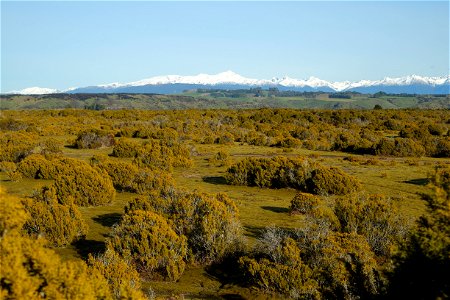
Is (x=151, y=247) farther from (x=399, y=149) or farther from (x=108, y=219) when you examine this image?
(x=399, y=149)

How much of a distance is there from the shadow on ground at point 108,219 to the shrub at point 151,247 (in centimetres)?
421

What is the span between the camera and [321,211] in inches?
634

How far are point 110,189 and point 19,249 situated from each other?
14637 mm

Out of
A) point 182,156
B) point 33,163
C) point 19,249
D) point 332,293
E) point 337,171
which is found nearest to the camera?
point 19,249

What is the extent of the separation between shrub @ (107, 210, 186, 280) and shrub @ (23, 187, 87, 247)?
2368 millimetres

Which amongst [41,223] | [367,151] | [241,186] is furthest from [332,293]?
[367,151]

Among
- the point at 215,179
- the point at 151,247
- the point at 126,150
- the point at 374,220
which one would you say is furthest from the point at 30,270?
the point at 126,150

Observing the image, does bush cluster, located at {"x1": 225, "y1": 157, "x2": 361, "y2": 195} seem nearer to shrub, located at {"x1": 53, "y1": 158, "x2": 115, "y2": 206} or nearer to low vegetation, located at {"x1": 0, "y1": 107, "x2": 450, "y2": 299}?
low vegetation, located at {"x1": 0, "y1": 107, "x2": 450, "y2": 299}

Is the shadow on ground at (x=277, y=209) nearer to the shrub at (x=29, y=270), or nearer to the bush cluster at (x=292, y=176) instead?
the bush cluster at (x=292, y=176)

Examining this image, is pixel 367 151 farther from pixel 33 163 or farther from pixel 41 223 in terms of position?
pixel 41 223

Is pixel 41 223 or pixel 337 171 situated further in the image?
pixel 337 171

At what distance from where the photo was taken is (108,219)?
18344 mm

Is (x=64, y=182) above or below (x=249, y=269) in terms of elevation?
above

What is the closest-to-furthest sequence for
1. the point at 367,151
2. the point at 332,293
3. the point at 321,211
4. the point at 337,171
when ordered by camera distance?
the point at 332,293, the point at 321,211, the point at 337,171, the point at 367,151
